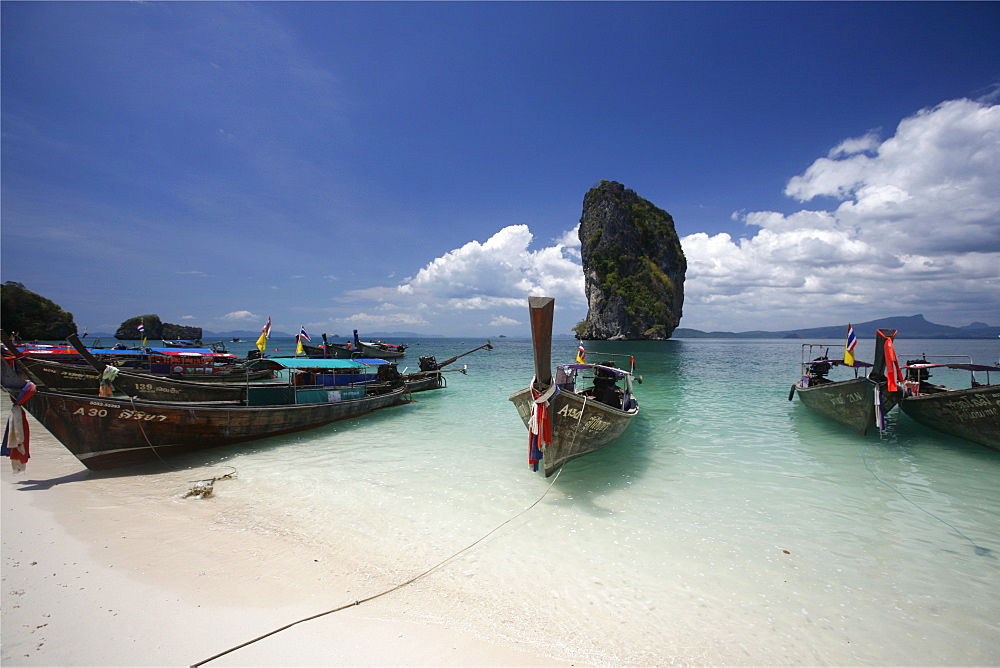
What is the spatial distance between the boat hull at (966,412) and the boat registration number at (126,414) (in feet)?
64.5

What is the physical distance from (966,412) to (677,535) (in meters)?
10.3

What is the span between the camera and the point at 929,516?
6805 mm

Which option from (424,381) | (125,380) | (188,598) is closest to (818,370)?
(424,381)

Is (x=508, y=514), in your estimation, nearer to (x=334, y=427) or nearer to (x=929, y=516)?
(x=929, y=516)

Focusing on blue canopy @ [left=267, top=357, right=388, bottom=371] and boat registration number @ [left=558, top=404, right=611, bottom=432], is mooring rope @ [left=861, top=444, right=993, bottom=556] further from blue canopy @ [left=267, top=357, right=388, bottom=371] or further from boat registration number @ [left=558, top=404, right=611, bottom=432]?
blue canopy @ [left=267, top=357, right=388, bottom=371]

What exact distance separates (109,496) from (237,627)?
18.1 ft

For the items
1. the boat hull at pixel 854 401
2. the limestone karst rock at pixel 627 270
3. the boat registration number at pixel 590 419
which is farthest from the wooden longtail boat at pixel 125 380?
the limestone karst rock at pixel 627 270

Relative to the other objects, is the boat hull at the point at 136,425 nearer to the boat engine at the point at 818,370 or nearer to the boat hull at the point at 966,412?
the boat hull at the point at 966,412

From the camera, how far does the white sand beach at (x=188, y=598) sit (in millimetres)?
3588

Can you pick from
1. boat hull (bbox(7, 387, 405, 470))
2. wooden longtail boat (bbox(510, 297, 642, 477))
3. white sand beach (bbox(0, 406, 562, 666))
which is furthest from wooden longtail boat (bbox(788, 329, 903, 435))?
boat hull (bbox(7, 387, 405, 470))

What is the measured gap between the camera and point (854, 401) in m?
11.5

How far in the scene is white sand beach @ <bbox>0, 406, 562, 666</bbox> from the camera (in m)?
3.59

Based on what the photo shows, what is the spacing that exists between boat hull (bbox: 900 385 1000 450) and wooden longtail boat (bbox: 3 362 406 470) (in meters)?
18.2

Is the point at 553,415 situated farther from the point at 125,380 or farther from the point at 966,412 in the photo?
the point at 125,380
